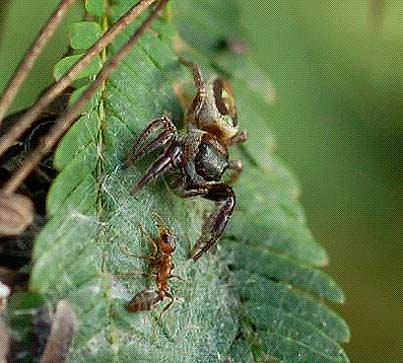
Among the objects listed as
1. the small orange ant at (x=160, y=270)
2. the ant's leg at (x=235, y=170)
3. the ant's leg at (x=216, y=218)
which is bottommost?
the small orange ant at (x=160, y=270)

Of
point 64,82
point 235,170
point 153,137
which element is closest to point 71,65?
point 64,82

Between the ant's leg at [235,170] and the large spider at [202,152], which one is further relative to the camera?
the ant's leg at [235,170]

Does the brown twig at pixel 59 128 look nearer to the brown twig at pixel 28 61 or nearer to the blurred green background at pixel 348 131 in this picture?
the brown twig at pixel 28 61

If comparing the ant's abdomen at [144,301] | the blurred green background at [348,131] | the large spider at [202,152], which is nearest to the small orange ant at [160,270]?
the ant's abdomen at [144,301]

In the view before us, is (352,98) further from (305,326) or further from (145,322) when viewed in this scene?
(145,322)

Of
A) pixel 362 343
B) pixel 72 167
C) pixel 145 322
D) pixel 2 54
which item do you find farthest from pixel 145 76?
pixel 362 343
